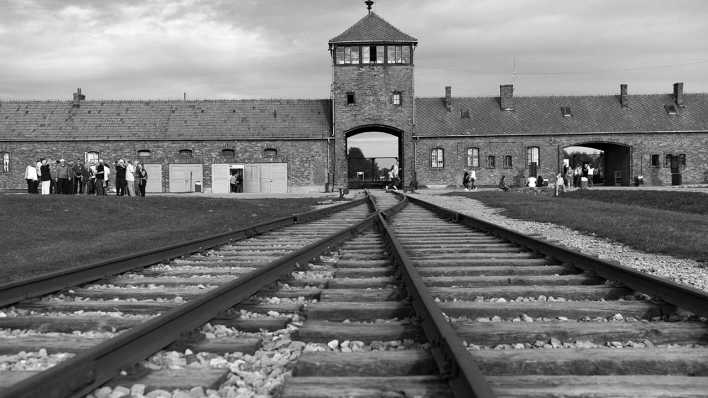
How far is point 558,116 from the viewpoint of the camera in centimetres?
5000

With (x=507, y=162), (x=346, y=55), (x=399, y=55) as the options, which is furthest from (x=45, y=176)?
(x=507, y=162)

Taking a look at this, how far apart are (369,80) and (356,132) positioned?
13.6 feet

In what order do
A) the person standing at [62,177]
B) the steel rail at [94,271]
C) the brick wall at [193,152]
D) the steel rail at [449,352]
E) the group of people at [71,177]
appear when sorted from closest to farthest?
the steel rail at [449,352]
the steel rail at [94,271]
the group of people at [71,177]
the person standing at [62,177]
the brick wall at [193,152]

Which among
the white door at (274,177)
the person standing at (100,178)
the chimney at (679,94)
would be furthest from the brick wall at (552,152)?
the person standing at (100,178)

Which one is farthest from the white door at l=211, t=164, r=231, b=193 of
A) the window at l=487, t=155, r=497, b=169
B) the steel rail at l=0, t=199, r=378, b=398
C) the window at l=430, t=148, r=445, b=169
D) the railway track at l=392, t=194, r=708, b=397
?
the steel rail at l=0, t=199, r=378, b=398

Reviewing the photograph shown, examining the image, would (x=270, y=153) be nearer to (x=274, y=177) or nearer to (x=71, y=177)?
(x=274, y=177)

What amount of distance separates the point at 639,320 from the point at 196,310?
105 inches

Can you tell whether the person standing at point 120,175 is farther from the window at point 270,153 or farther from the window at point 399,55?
the window at point 399,55

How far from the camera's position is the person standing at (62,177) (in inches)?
1011

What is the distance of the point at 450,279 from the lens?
5.40 m

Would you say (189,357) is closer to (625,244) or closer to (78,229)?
(625,244)

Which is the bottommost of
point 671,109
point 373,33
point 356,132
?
point 356,132

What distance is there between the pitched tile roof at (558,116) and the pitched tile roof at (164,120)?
29.1 feet

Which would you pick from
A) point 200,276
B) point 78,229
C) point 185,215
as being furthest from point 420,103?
point 200,276
